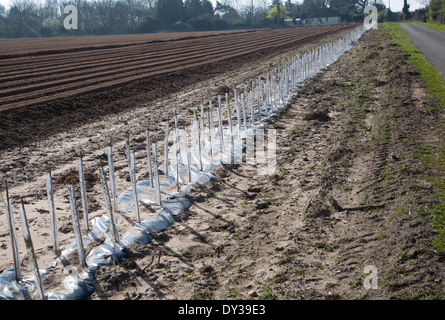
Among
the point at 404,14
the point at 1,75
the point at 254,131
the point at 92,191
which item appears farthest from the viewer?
the point at 404,14

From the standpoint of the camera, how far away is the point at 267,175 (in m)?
6.75

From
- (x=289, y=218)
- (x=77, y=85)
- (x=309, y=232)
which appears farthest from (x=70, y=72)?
(x=309, y=232)

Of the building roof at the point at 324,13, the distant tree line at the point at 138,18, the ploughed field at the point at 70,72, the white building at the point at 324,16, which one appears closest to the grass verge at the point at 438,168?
the ploughed field at the point at 70,72

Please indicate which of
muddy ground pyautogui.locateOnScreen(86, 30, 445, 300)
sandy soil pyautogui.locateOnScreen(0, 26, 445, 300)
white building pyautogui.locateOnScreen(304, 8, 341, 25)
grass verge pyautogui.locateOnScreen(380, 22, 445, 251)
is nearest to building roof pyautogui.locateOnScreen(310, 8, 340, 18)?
white building pyautogui.locateOnScreen(304, 8, 341, 25)

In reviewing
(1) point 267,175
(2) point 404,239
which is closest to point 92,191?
(1) point 267,175

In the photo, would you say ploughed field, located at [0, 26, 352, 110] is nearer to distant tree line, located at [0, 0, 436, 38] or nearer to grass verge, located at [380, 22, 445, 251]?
grass verge, located at [380, 22, 445, 251]

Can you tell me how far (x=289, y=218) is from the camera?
5191 mm

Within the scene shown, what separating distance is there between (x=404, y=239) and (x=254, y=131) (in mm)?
5241

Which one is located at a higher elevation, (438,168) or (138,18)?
(138,18)

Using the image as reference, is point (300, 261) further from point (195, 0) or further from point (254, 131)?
point (195, 0)

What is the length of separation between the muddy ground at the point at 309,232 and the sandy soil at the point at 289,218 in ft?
0.04

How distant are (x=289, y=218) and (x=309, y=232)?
0.46 metres

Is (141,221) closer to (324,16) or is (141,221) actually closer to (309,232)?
(309,232)

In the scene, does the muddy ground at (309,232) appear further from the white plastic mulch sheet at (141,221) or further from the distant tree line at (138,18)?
the distant tree line at (138,18)
